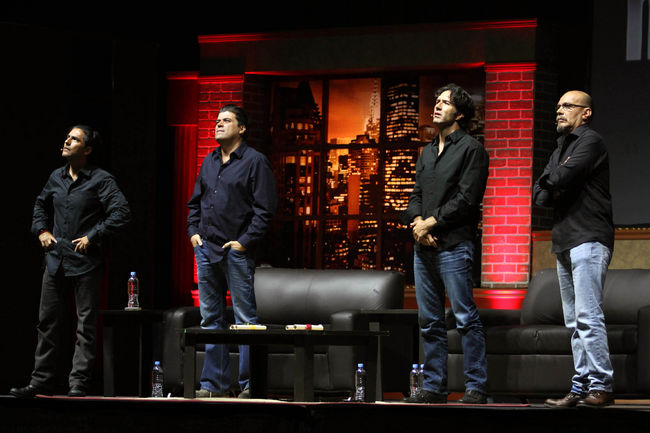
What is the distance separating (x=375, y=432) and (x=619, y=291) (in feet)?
15.5

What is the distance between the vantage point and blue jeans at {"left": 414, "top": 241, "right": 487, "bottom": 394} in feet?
15.8

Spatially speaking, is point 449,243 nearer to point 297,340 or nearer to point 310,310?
point 297,340

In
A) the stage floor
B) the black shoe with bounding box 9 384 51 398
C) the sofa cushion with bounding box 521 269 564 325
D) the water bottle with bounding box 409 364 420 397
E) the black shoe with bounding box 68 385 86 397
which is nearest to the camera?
the stage floor

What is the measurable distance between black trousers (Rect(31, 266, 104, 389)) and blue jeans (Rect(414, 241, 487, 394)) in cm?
194

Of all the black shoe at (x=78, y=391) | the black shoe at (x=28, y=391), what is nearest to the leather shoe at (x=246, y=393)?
the black shoe at (x=78, y=391)

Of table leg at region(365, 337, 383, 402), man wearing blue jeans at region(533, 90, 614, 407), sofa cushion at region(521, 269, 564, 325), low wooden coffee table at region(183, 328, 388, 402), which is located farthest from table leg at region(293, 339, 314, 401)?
sofa cushion at region(521, 269, 564, 325)

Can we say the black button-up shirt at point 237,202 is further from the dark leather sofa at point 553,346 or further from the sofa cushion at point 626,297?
the sofa cushion at point 626,297

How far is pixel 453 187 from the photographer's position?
4941 millimetres

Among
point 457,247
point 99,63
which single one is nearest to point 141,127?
→ point 99,63

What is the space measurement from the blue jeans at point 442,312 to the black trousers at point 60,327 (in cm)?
194

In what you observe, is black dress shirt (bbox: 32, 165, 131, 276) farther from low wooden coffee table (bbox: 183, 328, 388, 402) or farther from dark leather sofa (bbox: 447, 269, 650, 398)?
dark leather sofa (bbox: 447, 269, 650, 398)

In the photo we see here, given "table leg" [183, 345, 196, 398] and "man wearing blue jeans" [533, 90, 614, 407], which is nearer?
"man wearing blue jeans" [533, 90, 614, 407]

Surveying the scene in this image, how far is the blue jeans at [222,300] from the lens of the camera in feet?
16.9

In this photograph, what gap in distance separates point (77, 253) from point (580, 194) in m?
2.82
